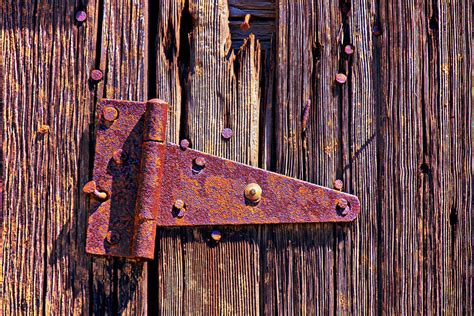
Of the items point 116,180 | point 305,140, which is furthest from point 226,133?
point 116,180

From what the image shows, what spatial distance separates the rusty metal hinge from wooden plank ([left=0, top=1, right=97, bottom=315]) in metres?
0.08

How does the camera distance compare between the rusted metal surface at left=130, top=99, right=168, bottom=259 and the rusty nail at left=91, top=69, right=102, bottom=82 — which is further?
the rusty nail at left=91, top=69, right=102, bottom=82

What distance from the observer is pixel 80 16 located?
178 cm

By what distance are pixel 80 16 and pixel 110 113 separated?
296 millimetres

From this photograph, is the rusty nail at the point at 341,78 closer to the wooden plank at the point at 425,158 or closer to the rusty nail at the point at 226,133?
the wooden plank at the point at 425,158

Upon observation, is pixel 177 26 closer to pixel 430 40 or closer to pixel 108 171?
pixel 108 171

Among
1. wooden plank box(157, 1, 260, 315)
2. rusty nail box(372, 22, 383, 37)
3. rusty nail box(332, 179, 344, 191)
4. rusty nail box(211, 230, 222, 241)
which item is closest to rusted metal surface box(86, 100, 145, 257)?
wooden plank box(157, 1, 260, 315)

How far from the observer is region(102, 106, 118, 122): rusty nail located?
5.62 feet

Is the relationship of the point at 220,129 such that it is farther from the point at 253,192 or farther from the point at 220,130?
the point at 253,192

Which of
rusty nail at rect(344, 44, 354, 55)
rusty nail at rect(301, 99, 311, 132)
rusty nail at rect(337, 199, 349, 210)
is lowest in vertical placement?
rusty nail at rect(337, 199, 349, 210)

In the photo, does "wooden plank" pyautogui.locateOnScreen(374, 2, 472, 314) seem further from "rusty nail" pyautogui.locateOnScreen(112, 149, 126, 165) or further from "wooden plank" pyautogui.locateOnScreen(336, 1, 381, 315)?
"rusty nail" pyautogui.locateOnScreen(112, 149, 126, 165)

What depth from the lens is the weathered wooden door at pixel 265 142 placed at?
1.73 meters

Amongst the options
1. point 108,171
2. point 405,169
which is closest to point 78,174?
point 108,171

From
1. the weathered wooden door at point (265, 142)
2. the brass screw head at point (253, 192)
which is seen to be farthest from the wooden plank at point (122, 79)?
the brass screw head at point (253, 192)
